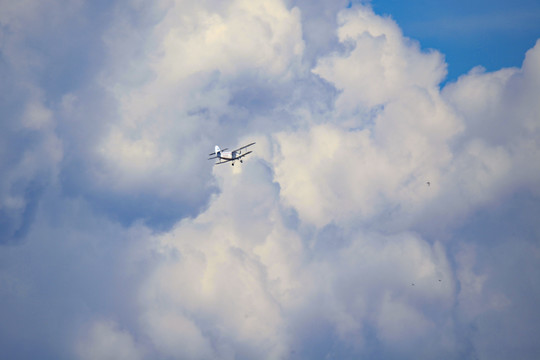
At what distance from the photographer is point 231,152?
189625mm
